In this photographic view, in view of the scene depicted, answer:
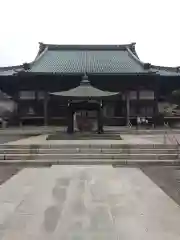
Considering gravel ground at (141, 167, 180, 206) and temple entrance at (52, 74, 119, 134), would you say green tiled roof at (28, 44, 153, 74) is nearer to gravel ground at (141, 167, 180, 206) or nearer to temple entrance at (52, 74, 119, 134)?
temple entrance at (52, 74, 119, 134)

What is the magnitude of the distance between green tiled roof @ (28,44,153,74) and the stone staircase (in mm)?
19917

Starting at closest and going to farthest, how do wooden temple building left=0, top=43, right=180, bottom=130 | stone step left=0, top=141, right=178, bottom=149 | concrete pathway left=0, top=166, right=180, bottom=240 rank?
1. concrete pathway left=0, top=166, right=180, bottom=240
2. stone step left=0, top=141, right=178, bottom=149
3. wooden temple building left=0, top=43, right=180, bottom=130

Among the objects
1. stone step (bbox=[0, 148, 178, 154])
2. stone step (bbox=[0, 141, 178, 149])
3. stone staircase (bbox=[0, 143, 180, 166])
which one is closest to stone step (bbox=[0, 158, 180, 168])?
stone staircase (bbox=[0, 143, 180, 166])

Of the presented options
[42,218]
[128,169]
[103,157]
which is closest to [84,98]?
[103,157]

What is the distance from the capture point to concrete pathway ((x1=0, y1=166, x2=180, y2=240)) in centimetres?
491

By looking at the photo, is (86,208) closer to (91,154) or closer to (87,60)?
(91,154)

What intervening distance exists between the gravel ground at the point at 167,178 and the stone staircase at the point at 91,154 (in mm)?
947

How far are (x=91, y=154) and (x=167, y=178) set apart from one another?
387 centimetres

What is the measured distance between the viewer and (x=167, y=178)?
938 centimetres

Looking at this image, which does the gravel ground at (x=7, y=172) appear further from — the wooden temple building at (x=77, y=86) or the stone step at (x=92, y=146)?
the wooden temple building at (x=77, y=86)

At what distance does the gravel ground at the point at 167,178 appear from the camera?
7595 mm

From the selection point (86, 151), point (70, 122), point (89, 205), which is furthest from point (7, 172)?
point (70, 122)

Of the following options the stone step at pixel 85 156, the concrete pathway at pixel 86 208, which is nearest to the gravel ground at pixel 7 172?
the concrete pathway at pixel 86 208

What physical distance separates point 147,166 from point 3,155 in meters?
4.96
